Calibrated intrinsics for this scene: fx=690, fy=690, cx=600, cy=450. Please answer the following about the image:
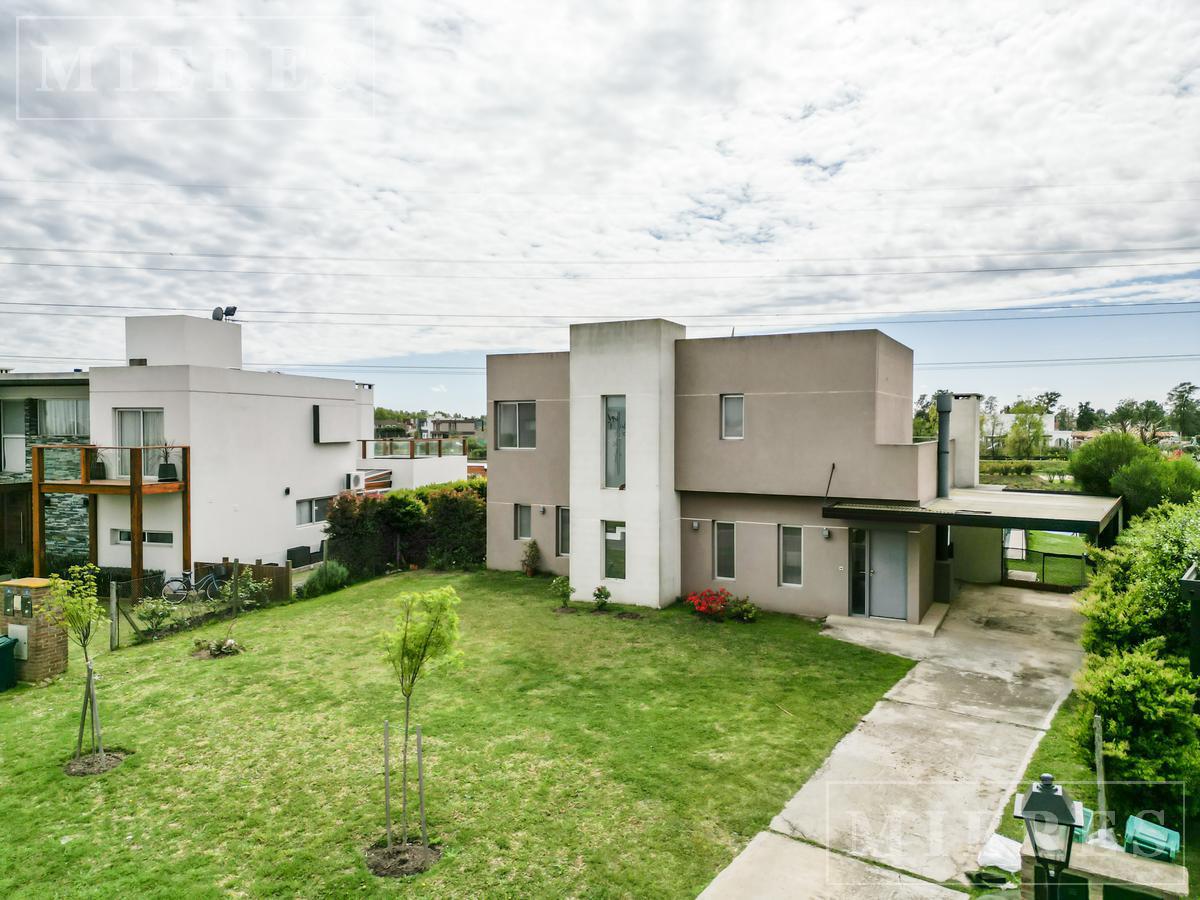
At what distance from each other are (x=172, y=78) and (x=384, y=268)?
1487 centimetres

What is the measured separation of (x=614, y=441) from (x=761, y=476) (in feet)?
11.4

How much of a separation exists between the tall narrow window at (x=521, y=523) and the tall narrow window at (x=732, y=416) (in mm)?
6456

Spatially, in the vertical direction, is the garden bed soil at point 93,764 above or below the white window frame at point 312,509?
below

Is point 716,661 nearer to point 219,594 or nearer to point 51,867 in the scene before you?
point 51,867

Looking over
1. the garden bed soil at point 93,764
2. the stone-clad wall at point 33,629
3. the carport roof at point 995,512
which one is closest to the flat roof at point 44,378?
the stone-clad wall at point 33,629

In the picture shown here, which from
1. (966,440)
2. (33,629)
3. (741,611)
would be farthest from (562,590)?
(966,440)

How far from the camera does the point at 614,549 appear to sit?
53.8 feet

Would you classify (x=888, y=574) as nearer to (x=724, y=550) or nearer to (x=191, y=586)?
(x=724, y=550)

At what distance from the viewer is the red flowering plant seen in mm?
14906

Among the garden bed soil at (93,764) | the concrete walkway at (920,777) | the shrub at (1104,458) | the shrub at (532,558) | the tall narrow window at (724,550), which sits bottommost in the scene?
the concrete walkway at (920,777)

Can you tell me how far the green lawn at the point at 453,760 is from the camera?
621 centimetres

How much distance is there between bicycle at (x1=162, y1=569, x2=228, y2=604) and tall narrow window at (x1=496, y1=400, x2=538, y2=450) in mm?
7876

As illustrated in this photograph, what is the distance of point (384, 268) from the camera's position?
91.1ft

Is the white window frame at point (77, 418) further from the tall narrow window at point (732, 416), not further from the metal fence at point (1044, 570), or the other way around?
the metal fence at point (1044, 570)
